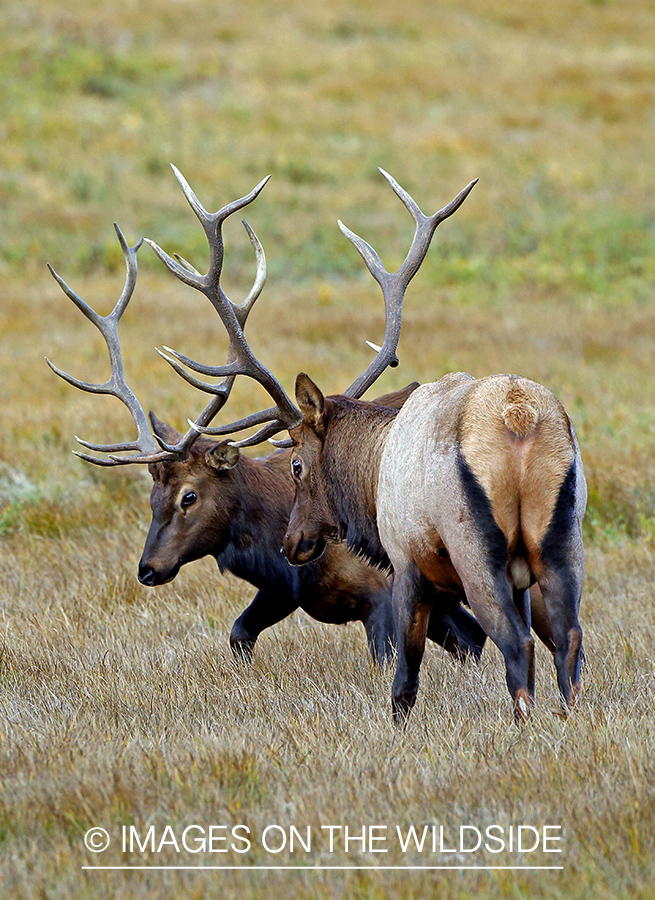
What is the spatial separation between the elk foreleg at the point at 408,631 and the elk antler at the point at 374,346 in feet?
3.76

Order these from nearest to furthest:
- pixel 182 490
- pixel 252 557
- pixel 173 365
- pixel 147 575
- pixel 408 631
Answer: pixel 408 631
pixel 173 365
pixel 147 575
pixel 182 490
pixel 252 557

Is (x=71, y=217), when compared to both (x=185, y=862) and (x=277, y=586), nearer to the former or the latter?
(x=277, y=586)

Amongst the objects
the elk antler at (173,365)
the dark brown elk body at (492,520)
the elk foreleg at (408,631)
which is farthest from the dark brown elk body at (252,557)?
the dark brown elk body at (492,520)

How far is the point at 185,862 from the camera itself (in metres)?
3.18

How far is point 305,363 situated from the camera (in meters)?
12.5

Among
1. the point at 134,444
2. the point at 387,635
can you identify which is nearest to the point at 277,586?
the point at 387,635

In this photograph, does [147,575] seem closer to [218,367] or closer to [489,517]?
[218,367]

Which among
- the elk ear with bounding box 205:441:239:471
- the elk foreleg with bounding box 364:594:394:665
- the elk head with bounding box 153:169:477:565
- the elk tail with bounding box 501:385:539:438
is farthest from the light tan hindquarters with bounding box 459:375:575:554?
the elk ear with bounding box 205:441:239:471

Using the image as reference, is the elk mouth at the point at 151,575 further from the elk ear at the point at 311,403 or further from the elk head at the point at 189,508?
the elk ear at the point at 311,403

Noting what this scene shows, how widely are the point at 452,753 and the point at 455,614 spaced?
1.98 m

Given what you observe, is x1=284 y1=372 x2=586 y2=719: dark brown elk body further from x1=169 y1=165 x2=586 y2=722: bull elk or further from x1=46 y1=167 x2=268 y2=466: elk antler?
x1=46 y1=167 x2=268 y2=466: elk antler

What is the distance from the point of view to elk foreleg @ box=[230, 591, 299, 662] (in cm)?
586
